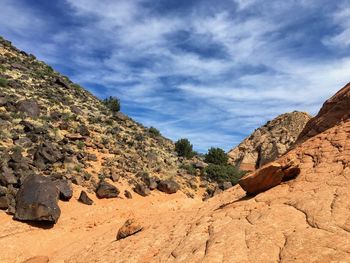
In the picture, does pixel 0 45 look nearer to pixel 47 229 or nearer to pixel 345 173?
pixel 47 229

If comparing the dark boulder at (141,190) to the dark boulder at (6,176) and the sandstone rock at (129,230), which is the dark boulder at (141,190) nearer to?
the dark boulder at (6,176)

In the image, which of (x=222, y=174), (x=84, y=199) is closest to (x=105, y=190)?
(x=84, y=199)

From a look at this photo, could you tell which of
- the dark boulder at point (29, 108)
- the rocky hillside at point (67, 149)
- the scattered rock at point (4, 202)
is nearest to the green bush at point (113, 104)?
the rocky hillside at point (67, 149)

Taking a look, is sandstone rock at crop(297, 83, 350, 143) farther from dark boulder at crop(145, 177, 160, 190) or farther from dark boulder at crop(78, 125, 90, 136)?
dark boulder at crop(78, 125, 90, 136)

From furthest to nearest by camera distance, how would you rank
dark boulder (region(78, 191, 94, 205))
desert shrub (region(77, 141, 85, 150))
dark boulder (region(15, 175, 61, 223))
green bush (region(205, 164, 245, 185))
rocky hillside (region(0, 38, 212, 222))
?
green bush (region(205, 164, 245, 185)), desert shrub (region(77, 141, 85, 150)), dark boulder (region(78, 191, 94, 205)), rocky hillside (region(0, 38, 212, 222)), dark boulder (region(15, 175, 61, 223))

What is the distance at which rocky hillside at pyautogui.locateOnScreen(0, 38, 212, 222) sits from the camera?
73.8ft

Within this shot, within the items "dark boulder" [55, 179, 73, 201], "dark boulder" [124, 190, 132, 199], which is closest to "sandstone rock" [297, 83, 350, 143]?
"dark boulder" [55, 179, 73, 201]

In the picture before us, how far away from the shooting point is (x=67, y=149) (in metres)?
28.0

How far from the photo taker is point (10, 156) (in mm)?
23406

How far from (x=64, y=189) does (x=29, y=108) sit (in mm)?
13385

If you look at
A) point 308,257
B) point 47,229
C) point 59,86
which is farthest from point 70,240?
point 59,86

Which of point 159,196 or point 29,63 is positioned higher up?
point 29,63

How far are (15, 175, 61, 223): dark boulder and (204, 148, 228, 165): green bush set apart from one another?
86.7 feet

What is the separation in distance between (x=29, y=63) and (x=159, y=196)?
119ft
